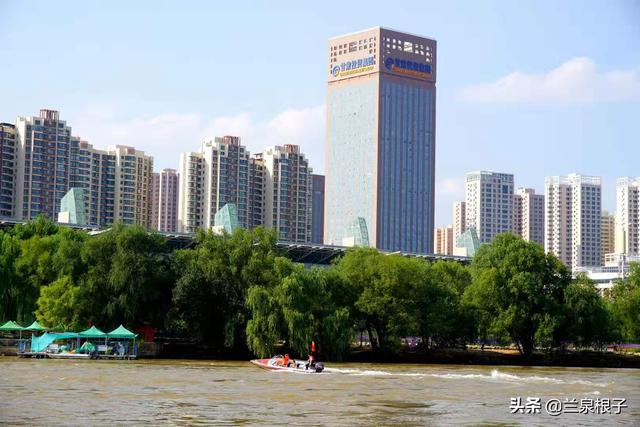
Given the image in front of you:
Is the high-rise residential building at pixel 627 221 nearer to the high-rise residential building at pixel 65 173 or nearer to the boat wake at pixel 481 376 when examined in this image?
the high-rise residential building at pixel 65 173

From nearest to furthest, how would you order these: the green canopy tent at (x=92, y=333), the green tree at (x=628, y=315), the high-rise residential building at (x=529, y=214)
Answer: the green canopy tent at (x=92, y=333), the green tree at (x=628, y=315), the high-rise residential building at (x=529, y=214)

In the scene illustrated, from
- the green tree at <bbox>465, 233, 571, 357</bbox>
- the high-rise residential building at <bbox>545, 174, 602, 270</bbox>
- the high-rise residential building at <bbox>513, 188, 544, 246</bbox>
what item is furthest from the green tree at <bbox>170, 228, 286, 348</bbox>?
the high-rise residential building at <bbox>513, 188, 544, 246</bbox>

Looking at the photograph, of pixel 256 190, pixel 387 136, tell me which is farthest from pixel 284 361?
pixel 387 136

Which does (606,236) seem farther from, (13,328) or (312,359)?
(312,359)

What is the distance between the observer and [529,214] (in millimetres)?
183875

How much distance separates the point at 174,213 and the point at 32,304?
4491 inches

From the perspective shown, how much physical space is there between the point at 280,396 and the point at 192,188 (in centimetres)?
10267

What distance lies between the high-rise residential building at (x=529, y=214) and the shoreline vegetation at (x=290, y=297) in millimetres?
121389

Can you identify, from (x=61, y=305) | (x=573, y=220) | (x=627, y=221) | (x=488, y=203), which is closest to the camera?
(x=61, y=305)

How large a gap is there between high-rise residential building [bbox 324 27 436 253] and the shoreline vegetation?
331ft

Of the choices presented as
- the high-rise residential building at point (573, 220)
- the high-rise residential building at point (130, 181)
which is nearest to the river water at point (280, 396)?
the high-rise residential building at point (130, 181)

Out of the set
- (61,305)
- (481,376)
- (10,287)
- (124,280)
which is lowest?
(481,376)

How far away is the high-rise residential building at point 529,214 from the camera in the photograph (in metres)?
183

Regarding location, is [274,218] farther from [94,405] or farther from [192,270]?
[94,405]
